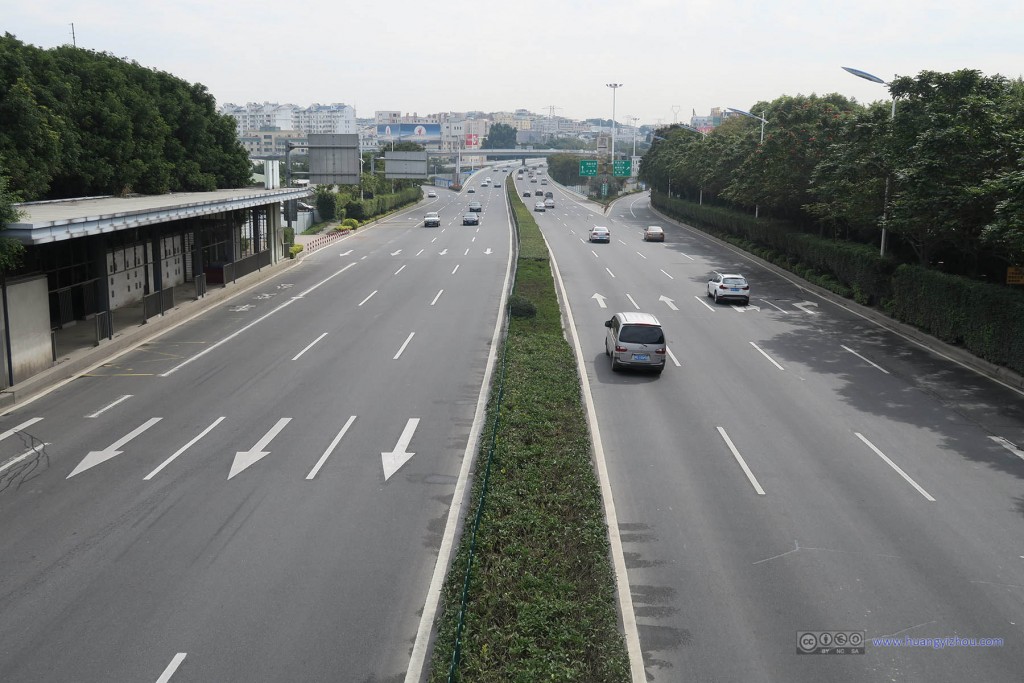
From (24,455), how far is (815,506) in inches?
625

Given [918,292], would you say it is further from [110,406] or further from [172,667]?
[172,667]

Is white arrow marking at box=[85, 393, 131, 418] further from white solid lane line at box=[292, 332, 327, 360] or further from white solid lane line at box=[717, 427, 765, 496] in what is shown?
white solid lane line at box=[717, 427, 765, 496]

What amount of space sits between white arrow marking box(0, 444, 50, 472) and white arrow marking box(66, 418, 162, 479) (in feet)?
3.93

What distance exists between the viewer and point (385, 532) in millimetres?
14148

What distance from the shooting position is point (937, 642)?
35.5ft

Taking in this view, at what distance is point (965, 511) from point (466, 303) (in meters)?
24.5

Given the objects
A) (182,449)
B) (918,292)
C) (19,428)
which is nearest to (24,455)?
(19,428)

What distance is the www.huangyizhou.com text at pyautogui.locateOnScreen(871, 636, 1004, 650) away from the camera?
10.8 metres

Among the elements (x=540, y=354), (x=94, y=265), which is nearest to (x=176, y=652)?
(x=540, y=354)

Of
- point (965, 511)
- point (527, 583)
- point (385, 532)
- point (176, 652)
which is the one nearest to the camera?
point (176, 652)

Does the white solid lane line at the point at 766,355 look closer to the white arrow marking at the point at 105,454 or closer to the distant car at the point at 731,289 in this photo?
the distant car at the point at 731,289

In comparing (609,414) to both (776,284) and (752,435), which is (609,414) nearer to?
(752,435)

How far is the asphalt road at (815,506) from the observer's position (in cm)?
1082

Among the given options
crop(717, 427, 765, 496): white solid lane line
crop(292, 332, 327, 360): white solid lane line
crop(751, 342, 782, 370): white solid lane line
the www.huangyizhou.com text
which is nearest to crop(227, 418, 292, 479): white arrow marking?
crop(292, 332, 327, 360): white solid lane line
